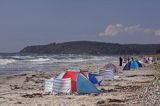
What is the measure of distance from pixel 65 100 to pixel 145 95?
2688 mm

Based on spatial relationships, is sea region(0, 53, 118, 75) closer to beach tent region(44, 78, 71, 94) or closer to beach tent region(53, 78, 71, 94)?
beach tent region(44, 78, 71, 94)

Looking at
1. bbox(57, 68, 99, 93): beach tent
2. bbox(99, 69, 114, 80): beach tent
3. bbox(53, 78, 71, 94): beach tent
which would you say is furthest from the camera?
bbox(99, 69, 114, 80): beach tent

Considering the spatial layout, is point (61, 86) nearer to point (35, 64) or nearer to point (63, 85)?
point (63, 85)

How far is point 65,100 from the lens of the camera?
1440cm

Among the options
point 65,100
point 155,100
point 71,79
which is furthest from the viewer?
point 71,79

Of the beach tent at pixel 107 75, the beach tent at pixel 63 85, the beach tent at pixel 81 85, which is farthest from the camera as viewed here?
the beach tent at pixel 107 75

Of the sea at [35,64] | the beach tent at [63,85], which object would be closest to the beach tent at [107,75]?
the beach tent at [63,85]

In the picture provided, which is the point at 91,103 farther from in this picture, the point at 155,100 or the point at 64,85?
the point at 64,85

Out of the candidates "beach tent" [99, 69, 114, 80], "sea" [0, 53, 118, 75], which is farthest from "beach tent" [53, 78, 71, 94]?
"sea" [0, 53, 118, 75]

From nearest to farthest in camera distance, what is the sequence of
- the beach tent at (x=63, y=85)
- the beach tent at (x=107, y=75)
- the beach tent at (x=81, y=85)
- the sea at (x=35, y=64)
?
the beach tent at (x=81, y=85) → the beach tent at (x=63, y=85) → the beach tent at (x=107, y=75) → the sea at (x=35, y=64)

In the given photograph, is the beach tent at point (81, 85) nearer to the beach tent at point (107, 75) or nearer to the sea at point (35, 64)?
the beach tent at point (107, 75)

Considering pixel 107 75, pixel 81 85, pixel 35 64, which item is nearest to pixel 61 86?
pixel 81 85

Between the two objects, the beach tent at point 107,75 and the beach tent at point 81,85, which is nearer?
the beach tent at point 81,85

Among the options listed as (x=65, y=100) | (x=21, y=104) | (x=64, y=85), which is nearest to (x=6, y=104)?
(x=21, y=104)
